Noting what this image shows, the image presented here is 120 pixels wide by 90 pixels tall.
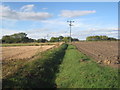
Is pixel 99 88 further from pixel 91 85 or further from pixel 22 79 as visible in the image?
pixel 22 79

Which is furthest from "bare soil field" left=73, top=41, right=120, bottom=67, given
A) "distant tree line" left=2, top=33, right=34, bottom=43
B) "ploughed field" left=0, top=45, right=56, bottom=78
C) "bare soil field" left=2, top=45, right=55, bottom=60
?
"distant tree line" left=2, top=33, right=34, bottom=43

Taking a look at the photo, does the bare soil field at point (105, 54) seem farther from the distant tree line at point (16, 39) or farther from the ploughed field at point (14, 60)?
the distant tree line at point (16, 39)

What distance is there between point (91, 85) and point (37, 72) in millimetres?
4243

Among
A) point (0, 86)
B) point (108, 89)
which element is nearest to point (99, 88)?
point (108, 89)

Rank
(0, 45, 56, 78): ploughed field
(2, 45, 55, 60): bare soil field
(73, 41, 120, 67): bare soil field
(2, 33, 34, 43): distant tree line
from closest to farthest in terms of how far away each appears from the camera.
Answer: (0, 45, 56, 78): ploughed field < (73, 41, 120, 67): bare soil field < (2, 45, 55, 60): bare soil field < (2, 33, 34, 43): distant tree line

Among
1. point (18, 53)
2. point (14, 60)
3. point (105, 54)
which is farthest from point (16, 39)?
point (14, 60)

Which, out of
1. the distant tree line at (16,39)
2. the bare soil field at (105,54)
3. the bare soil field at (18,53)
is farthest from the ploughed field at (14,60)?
the distant tree line at (16,39)

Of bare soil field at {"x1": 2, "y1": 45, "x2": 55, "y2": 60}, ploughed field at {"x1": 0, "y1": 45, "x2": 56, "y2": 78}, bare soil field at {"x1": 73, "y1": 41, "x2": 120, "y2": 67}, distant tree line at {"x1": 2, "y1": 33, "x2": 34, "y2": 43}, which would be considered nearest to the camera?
ploughed field at {"x1": 0, "y1": 45, "x2": 56, "y2": 78}

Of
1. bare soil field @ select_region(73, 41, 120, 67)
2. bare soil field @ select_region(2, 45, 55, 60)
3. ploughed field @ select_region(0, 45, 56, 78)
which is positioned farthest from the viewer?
bare soil field @ select_region(2, 45, 55, 60)

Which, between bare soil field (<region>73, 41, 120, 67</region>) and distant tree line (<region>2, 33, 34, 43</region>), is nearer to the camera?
bare soil field (<region>73, 41, 120, 67</region>)

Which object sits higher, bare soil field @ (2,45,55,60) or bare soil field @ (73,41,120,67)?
bare soil field @ (73,41,120,67)

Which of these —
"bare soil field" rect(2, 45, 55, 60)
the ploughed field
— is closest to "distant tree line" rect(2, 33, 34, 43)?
"bare soil field" rect(2, 45, 55, 60)

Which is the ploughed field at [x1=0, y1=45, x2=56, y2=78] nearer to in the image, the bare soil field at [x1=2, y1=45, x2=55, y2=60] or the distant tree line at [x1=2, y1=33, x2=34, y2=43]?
the bare soil field at [x1=2, y1=45, x2=55, y2=60]

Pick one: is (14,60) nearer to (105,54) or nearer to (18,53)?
(105,54)
